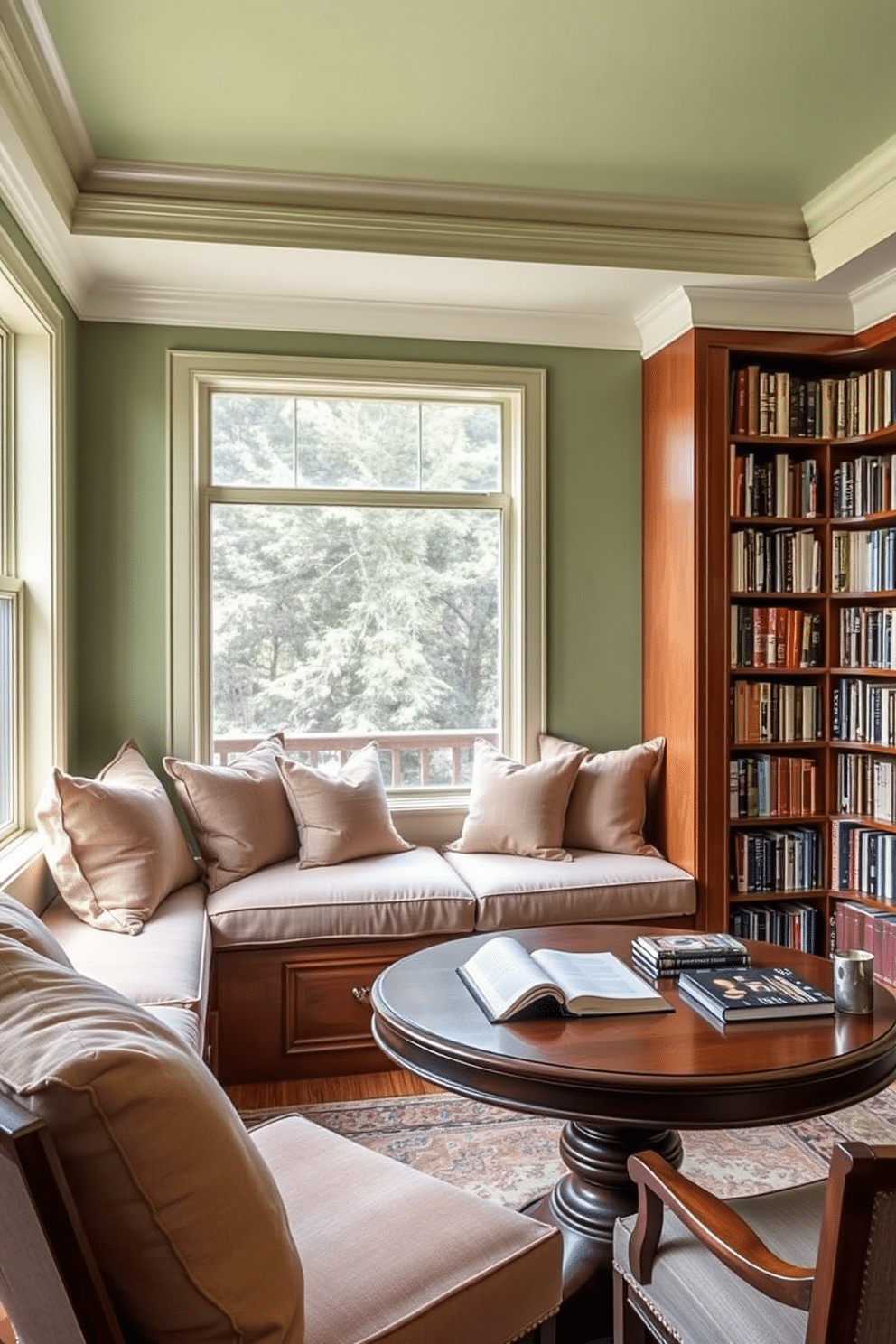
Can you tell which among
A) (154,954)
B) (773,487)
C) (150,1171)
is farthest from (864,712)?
(150,1171)

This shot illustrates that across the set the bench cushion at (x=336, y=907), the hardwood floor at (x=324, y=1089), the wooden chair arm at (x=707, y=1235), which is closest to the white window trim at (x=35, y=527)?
the bench cushion at (x=336, y=907)

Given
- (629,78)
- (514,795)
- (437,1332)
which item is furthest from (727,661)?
(437,1332)

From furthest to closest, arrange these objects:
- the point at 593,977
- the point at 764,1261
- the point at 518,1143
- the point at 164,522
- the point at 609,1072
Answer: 1. the point at 164,522
2. the point at 518,1143
3. the point at 593,977
4. the point at 609,1072
5. the point at 764,1261

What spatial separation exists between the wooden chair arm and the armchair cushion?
3 centimetres

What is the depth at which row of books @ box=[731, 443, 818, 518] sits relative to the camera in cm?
372

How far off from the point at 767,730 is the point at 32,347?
284 centimetres

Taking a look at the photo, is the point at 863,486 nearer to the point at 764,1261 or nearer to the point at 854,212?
the point at 854,212

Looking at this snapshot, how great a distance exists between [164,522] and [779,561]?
2.26 m

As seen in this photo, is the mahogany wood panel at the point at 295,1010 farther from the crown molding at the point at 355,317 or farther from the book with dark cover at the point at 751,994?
the crown molding at the point at 355,317

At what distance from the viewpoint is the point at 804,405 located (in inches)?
149

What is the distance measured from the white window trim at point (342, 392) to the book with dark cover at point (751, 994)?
181 cm

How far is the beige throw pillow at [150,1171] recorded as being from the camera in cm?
96

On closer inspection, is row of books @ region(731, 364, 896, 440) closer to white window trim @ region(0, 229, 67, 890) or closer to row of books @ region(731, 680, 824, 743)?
row of books @ region(731, 680, 824, 743)

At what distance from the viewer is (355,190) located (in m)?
3.21
